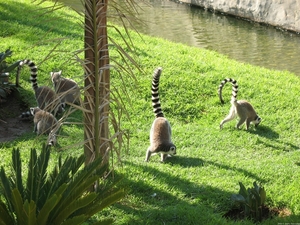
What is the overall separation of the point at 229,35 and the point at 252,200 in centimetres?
1109

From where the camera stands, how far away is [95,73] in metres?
4.56

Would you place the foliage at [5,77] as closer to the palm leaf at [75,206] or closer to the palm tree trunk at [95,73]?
the palm tree trunk at [95,73]

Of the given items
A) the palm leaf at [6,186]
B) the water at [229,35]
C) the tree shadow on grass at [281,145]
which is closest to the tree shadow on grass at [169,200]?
the tree shadow on grass at [281,145]

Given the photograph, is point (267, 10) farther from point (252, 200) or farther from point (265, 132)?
point (252, 200)

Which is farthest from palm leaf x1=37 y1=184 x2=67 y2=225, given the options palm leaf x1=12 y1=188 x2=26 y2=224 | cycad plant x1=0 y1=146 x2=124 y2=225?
palm leaf x1=12 y1=188 x2=26 y2=224

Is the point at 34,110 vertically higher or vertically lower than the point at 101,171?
lower

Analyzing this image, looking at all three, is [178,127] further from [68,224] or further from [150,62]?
[68,224]

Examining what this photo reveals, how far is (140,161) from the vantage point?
6.58 metres

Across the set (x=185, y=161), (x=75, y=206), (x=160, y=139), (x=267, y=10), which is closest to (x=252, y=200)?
(x=185, y=161)

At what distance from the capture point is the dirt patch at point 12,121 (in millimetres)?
7433

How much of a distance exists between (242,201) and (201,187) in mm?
717

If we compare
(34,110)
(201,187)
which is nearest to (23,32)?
(34,110)

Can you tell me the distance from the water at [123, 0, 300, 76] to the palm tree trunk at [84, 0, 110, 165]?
837 cm

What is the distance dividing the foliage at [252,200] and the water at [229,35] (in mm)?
7597
